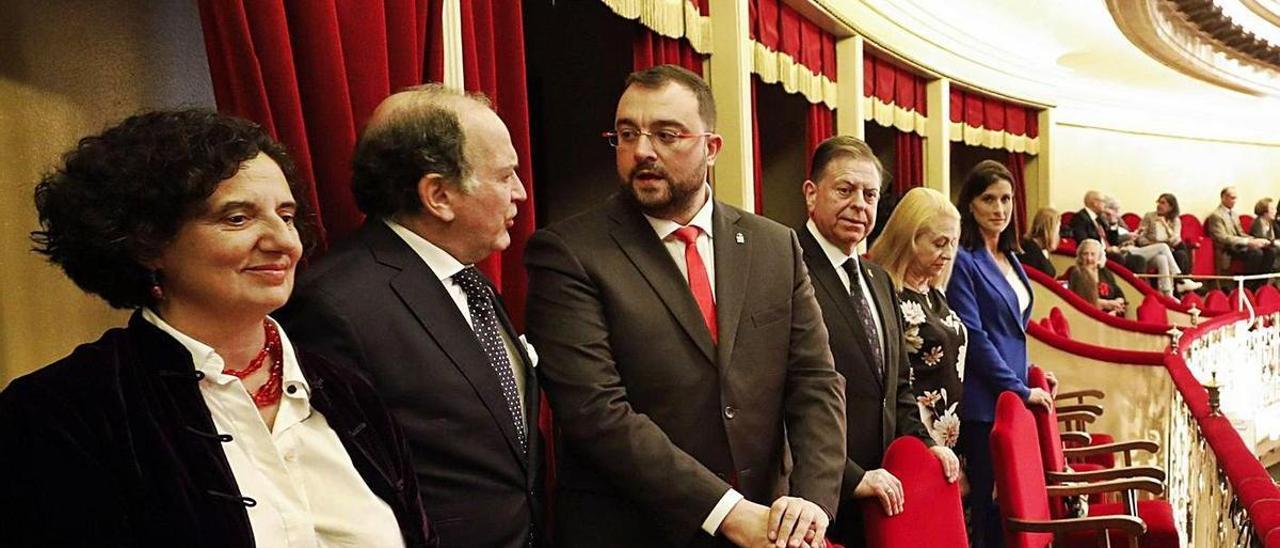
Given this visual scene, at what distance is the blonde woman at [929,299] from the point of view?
2.43 m

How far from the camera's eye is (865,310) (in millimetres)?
2111

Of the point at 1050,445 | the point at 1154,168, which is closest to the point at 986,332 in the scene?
the point at 1050,445

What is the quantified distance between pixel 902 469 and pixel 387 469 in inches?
41.3

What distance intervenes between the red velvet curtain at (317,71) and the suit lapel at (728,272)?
2.17 ft

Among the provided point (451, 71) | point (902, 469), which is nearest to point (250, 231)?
point (451, 71)

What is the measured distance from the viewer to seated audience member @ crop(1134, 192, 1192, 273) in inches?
376

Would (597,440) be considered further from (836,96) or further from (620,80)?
(836,96)

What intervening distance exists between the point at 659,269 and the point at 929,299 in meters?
1.28

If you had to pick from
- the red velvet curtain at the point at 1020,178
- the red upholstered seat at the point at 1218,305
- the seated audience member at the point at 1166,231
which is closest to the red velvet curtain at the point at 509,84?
the red upholstered seat at the point at 1218,305

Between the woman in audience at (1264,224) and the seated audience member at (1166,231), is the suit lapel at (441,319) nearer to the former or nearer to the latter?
the seated audience member at (1166,231)

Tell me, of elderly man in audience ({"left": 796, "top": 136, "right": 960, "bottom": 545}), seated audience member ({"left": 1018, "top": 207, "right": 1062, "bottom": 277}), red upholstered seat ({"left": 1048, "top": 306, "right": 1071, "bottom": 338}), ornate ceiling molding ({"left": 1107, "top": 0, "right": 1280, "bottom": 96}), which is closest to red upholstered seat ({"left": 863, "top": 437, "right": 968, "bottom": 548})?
elderly man in audience ({"left": 796, "top": 136, "right": 960, "bottom": 545})

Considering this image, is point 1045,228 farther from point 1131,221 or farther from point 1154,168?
point 1154,168

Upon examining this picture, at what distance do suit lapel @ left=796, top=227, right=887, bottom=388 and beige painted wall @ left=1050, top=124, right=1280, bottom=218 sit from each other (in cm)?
886

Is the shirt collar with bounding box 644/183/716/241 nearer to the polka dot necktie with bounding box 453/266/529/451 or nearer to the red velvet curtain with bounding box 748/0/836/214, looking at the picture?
the polka dot necktie with bounding box 453/266/529/451
